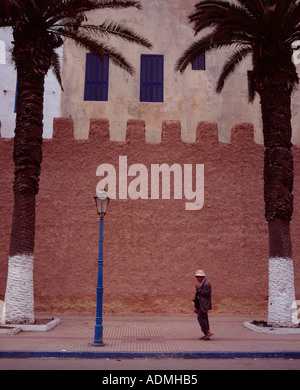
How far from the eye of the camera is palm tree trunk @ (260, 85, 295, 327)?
11227mm

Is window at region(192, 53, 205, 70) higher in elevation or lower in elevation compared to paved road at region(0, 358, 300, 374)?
higher

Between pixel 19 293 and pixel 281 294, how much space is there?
680 cm

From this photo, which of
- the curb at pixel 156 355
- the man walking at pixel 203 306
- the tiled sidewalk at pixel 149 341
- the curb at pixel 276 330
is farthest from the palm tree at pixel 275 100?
the curb at pixel 156 355

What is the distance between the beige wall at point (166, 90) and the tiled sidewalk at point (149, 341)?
1044cm

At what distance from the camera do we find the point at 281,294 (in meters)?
11.2

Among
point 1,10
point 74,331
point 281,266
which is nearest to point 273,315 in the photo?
point 281,266

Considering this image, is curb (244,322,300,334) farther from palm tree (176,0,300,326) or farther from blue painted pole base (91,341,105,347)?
blue painted pole base (91,341,105,347)

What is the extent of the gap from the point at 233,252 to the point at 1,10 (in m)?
10.0

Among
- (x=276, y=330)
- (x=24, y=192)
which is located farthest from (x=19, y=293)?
(x=276, y=330)

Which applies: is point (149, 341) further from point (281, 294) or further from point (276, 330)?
point (281, 294)

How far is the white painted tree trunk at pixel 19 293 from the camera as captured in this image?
1100 cm

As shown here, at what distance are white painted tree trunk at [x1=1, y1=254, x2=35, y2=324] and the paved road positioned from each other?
3380mm

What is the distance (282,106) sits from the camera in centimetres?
1206

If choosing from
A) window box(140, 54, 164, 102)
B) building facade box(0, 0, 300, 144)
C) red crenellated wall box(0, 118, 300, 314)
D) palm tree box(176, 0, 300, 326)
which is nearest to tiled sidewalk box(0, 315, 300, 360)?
red crenellated wall box(0, 118, 300, 314)
